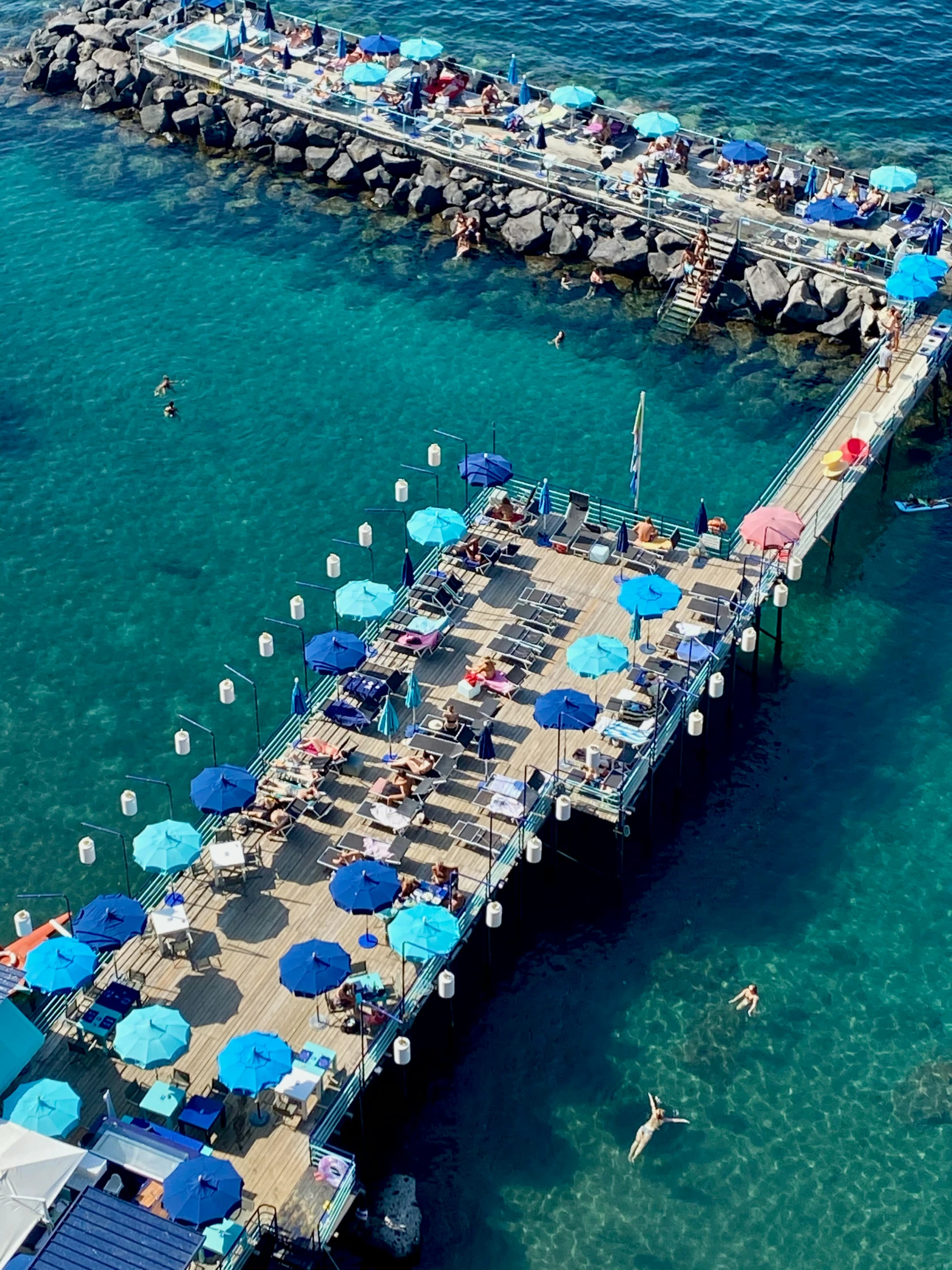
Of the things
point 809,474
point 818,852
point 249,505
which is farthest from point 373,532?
point 818,852

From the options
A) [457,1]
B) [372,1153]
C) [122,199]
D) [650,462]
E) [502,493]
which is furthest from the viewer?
[457,1]

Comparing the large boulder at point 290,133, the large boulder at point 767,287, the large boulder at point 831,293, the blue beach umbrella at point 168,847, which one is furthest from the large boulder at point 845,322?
the blue beach umbrella at point 168,847

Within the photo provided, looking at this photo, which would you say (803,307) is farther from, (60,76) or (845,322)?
(60,76)

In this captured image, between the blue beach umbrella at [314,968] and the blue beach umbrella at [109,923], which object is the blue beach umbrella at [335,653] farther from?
the blue beach umbrella at [314,968]

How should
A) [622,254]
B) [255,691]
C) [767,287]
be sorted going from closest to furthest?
[255,691] < [767,287] < [622,254]

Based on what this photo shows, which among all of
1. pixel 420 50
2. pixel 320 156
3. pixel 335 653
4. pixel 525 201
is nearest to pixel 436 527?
pixel 335 653

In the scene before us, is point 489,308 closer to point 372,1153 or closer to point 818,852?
point 818,852
